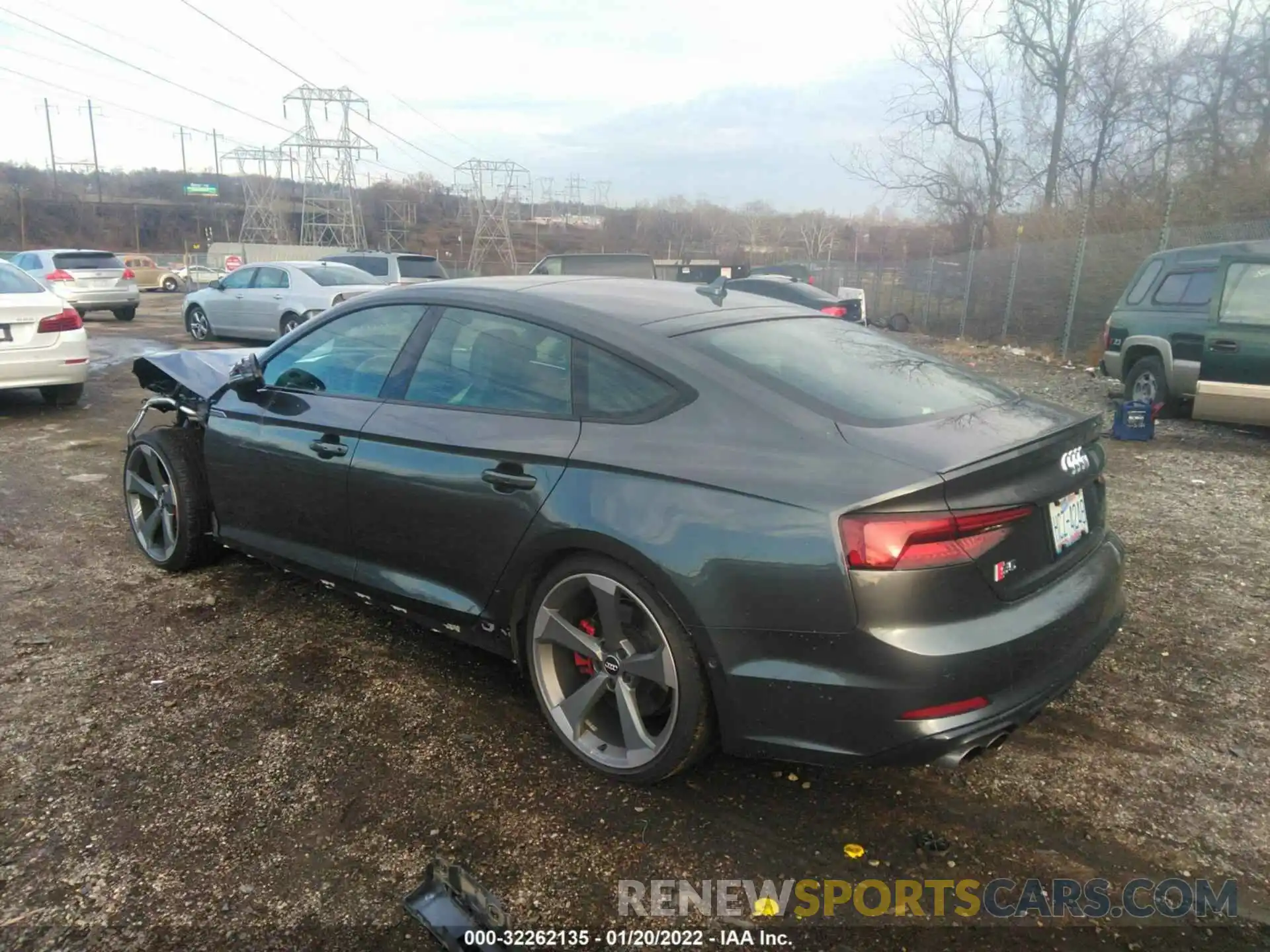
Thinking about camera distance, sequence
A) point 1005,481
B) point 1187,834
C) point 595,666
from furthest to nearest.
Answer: point 595,666, point 1187,834, point 1005,481

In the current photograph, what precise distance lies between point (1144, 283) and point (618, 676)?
29.4 ft

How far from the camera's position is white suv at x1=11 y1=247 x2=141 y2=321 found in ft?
59.4

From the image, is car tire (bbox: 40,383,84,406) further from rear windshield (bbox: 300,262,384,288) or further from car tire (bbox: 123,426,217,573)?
rear windshield (bbox: 300,262,384,288)

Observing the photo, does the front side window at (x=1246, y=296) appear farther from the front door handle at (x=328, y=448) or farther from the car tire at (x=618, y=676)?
the front door handle at (x=328, y=448)

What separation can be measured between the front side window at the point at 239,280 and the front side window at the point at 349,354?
12.7 meters

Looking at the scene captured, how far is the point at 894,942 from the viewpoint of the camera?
6.70 ft

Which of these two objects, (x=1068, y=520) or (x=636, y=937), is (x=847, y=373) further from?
(x=636, y=937)

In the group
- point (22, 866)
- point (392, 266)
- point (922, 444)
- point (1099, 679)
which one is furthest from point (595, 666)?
point (392, 266)

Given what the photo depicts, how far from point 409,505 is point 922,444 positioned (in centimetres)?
178

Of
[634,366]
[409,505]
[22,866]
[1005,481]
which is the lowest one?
[22,866]

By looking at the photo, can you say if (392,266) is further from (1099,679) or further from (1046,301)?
(1099,679)

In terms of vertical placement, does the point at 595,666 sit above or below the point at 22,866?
above

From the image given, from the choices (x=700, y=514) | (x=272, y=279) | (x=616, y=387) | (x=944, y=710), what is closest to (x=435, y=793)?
(x=700, y=514)

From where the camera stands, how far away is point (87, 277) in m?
18.4
